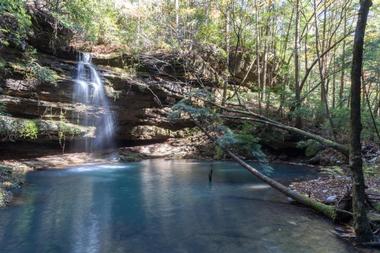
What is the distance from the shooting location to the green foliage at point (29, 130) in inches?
546

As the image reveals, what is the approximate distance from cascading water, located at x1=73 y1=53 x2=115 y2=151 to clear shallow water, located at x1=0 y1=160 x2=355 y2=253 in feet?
18.0

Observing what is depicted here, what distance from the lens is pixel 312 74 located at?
2753 cm

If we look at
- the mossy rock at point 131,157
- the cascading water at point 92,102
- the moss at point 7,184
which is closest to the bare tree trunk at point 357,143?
the moss at point 7,184

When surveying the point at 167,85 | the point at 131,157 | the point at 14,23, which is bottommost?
the point at 131,157

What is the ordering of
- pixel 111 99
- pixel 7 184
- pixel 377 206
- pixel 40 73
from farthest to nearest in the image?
1. pixel 111 99
2. pixel 40 73
3. pixel 7 184
4. pixel 377 206

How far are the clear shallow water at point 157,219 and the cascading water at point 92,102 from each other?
5499 millimetres

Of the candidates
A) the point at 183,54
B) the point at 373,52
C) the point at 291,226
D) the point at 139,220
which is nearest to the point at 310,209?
the point at 291,226

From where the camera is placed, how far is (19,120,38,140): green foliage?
45.5 ft

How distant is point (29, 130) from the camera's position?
1406 centimetres

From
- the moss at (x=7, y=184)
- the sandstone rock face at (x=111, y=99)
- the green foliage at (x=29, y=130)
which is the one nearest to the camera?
the moss at (x=7, y=184)

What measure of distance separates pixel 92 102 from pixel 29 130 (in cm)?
367

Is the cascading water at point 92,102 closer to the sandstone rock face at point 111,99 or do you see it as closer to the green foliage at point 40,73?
the sandstone rock face at point 111,99

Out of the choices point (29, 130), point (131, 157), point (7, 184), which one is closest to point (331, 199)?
point (7, 184)

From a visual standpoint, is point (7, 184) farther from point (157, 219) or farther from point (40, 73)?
point (40, 73)
